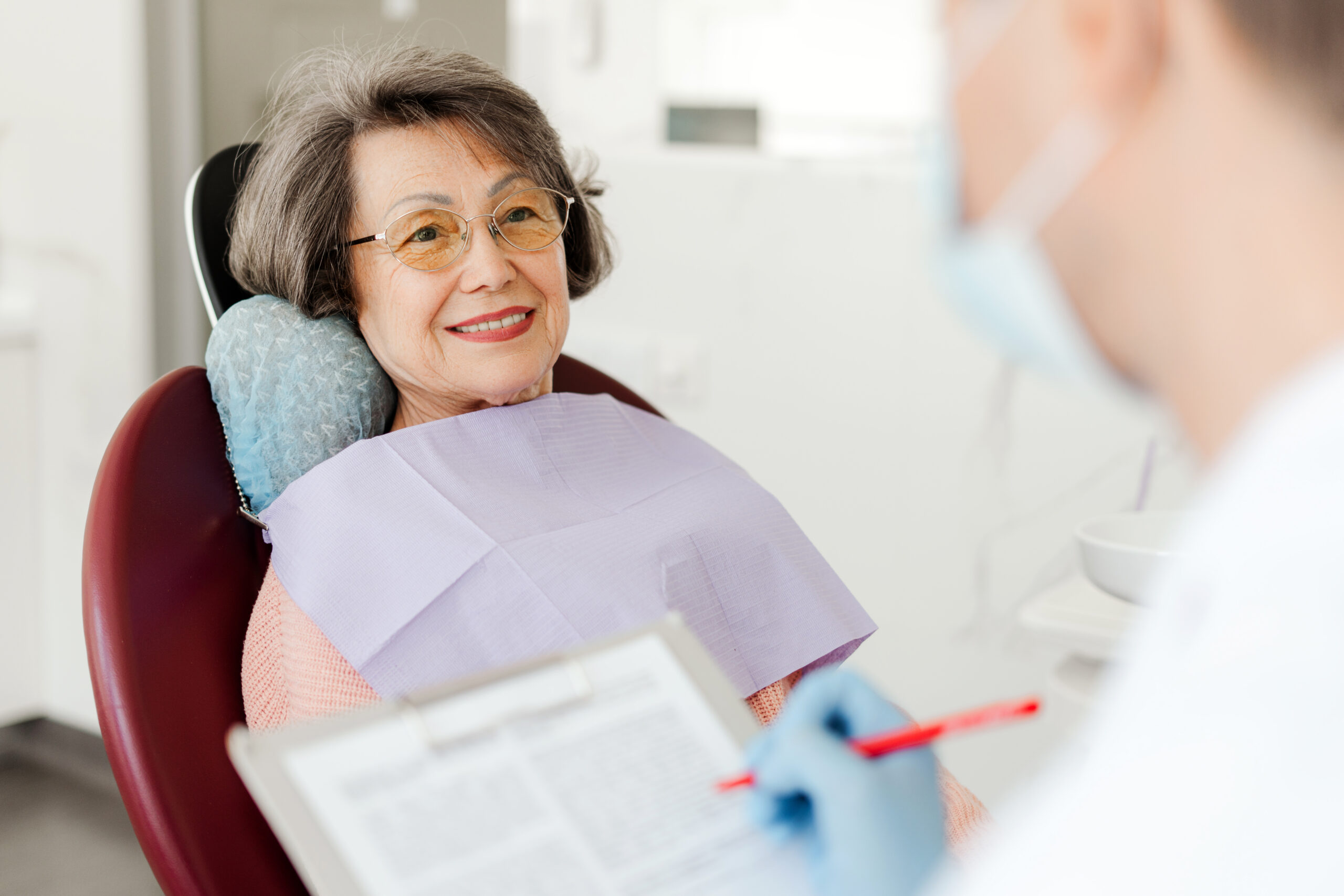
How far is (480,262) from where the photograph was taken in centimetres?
129

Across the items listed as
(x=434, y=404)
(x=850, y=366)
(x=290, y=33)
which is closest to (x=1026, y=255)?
(x=434, y=404)

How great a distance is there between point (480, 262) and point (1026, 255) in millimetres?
863

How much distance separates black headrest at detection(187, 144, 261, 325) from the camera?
4.50 ft

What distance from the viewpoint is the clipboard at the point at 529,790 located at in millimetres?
645

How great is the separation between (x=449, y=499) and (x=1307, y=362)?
2.91ft

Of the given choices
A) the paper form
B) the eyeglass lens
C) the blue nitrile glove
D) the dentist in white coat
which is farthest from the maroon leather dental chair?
the dentist in white coat

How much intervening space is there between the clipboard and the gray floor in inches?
64.3

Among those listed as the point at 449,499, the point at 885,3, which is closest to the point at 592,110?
the point at 885,3

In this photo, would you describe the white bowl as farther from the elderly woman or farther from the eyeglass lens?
the eyeglass lens

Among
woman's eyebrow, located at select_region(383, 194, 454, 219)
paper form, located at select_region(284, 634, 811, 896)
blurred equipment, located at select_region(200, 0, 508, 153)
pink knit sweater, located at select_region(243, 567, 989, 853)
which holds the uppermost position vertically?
blurred equipment, located at select_region(200, 0, 508, 153)

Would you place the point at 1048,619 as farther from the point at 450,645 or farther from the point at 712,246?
the point at 712,246

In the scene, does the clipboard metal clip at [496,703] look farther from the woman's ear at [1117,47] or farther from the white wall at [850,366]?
the white wall at [850,366]

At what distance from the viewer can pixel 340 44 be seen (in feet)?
4.76

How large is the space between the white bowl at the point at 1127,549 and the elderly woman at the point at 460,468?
0.29 meters
